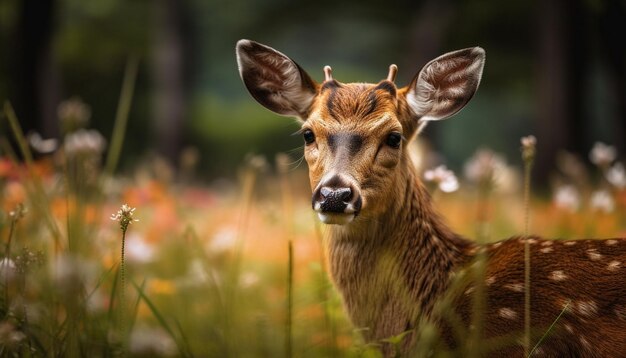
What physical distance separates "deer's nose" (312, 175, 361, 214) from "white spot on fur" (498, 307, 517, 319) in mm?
611

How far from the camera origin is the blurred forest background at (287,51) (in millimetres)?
9445

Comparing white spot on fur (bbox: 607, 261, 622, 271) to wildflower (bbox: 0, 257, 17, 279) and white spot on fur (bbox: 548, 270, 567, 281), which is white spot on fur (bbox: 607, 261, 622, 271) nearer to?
white spot on fur (bbox: 548, 270, 567, 281)

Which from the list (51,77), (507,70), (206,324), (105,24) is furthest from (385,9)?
(206,324)

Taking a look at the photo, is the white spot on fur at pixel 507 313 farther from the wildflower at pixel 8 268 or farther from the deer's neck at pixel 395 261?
the wildflower at pixel 8 268

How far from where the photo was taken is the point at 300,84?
3.18m

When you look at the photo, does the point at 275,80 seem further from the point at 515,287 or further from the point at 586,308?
the point at 586,308

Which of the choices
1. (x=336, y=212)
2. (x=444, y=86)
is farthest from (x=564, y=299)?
(x=444, y=86)

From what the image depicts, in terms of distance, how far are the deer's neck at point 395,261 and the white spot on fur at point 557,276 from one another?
0.45 meters

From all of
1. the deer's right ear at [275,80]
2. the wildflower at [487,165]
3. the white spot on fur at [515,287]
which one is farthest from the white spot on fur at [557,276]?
the deer's right ear at [275,80]

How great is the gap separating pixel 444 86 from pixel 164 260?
2564mm

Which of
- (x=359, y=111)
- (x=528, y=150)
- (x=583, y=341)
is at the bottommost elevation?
(x=583, y=341)

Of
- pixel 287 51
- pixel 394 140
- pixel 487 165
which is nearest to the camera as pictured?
pixel 487 165

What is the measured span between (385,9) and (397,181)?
13.9 meters

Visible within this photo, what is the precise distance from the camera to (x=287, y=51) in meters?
23.8
